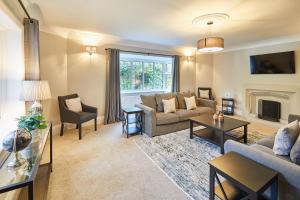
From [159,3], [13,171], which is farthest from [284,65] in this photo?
[13,171]

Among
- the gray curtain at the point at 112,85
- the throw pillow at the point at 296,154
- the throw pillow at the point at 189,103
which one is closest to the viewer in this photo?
the throw pillow at the point at 296,154

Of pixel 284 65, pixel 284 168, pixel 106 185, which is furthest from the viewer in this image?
pixel 284 65

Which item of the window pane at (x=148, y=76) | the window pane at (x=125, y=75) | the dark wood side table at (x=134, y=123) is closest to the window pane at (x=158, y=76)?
the window pane at (x=148, y=76)

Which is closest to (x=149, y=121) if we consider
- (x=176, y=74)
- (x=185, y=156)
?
(x=185, y=156)

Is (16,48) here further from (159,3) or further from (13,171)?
(159,3)

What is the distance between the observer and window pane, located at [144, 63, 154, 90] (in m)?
5.73

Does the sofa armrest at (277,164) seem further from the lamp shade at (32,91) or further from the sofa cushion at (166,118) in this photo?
the lamp shade at (32,91)

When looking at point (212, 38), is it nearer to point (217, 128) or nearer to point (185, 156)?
point (217, 128)

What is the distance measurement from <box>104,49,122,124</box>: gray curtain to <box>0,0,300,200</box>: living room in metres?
0.03

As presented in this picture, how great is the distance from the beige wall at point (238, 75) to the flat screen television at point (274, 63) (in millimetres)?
143

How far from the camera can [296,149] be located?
1.64m

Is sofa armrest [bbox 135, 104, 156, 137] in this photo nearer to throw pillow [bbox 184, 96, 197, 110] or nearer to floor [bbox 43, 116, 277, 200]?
floor [bbox 43, 116, 277, 200]

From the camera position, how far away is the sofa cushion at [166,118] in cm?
370

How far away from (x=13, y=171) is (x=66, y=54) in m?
3.39
